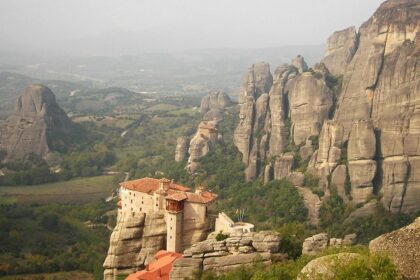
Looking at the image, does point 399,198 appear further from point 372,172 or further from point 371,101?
point 371,101

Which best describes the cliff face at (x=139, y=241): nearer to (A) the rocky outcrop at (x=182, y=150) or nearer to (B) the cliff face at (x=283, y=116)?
(B) the cliff face at (x=283, y=116)

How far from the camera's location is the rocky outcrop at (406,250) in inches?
826

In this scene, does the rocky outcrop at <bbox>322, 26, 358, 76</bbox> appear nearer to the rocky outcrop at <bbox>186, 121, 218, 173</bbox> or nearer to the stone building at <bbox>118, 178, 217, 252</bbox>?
the rocky outcrop at <bbox>186, 121, 218, 173</bbox>

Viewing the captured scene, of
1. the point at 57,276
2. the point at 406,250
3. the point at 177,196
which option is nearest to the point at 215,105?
the point at 57,276

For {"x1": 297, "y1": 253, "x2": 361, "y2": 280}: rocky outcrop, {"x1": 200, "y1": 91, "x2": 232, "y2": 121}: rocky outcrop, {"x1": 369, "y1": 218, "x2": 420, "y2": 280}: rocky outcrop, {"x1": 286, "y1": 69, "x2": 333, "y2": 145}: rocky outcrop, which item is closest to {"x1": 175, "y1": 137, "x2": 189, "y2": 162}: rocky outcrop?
{"x1": 286, "y1": 69, "x2": 333, "y2": 145}: rocky outcrop

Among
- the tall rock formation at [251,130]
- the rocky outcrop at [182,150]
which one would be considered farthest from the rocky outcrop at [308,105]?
the rocky outcrop at [182,150]

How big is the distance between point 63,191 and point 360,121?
58.8m

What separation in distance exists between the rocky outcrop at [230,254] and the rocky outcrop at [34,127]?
308 ft

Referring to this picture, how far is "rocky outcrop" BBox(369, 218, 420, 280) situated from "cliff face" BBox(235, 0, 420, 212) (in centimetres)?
4202

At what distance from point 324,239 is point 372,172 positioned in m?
27.2

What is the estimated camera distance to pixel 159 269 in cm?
4172

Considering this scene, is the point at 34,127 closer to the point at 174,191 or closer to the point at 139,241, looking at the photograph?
the point at 174,191

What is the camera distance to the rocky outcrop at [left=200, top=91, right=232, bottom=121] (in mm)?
138875

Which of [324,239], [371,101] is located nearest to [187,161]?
[371,101]
